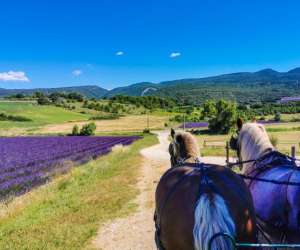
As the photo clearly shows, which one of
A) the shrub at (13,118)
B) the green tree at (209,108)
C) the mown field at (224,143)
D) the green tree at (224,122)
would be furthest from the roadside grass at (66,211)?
the shrub at (13,118)

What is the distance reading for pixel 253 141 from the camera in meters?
4.11

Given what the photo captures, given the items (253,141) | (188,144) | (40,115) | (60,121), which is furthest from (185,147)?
(40,115)

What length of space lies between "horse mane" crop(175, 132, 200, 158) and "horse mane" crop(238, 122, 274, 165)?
2.23ft

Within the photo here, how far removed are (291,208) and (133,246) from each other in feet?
12.5

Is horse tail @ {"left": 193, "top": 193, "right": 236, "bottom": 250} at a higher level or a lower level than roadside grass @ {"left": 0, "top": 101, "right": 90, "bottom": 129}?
higher

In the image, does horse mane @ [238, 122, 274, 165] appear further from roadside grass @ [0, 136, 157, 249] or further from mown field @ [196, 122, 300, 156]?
mown field @ [196, 122, 300, 156]

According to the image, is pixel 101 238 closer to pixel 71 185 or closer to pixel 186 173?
pixel 186 173

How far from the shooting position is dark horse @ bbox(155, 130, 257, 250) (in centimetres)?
256

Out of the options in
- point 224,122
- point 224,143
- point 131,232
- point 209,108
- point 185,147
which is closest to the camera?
point 185,147

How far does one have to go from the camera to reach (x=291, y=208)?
287 cm

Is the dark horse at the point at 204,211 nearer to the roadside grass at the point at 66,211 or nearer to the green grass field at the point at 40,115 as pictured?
the roadside grass at the point at 66,211

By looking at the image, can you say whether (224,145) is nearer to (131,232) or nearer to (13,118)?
(131,232)

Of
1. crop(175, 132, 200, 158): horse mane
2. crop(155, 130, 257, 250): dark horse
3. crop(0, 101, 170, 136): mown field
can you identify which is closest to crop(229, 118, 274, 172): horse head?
crop(175, 132, 200, 158): horse mane

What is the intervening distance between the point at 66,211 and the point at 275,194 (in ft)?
21.4
